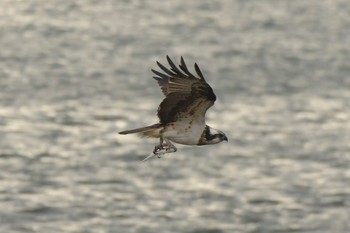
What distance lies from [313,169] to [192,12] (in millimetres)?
21354

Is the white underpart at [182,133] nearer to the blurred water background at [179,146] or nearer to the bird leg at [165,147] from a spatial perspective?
the bird leg at [165,147]

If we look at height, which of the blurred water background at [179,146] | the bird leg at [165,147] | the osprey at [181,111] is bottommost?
the bird leg at [165,147]

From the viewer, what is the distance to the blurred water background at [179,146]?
53219 mm

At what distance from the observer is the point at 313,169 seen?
55594 mm

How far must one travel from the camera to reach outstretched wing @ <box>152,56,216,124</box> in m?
16.8

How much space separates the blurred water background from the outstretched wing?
34848 millimetres

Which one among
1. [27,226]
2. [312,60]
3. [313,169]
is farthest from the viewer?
[312,60]

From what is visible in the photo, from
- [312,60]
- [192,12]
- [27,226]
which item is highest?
[192,12]

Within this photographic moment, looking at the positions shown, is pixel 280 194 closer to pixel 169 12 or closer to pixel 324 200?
pixel 324 200

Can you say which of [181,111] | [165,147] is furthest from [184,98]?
[165,147]

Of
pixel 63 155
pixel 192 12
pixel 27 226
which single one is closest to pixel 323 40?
pixel 192 12

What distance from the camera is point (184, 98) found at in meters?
17.0

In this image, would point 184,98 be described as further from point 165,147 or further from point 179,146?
point 179,146

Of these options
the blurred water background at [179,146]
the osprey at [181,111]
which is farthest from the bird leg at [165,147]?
the blurred water background at [179,146]
